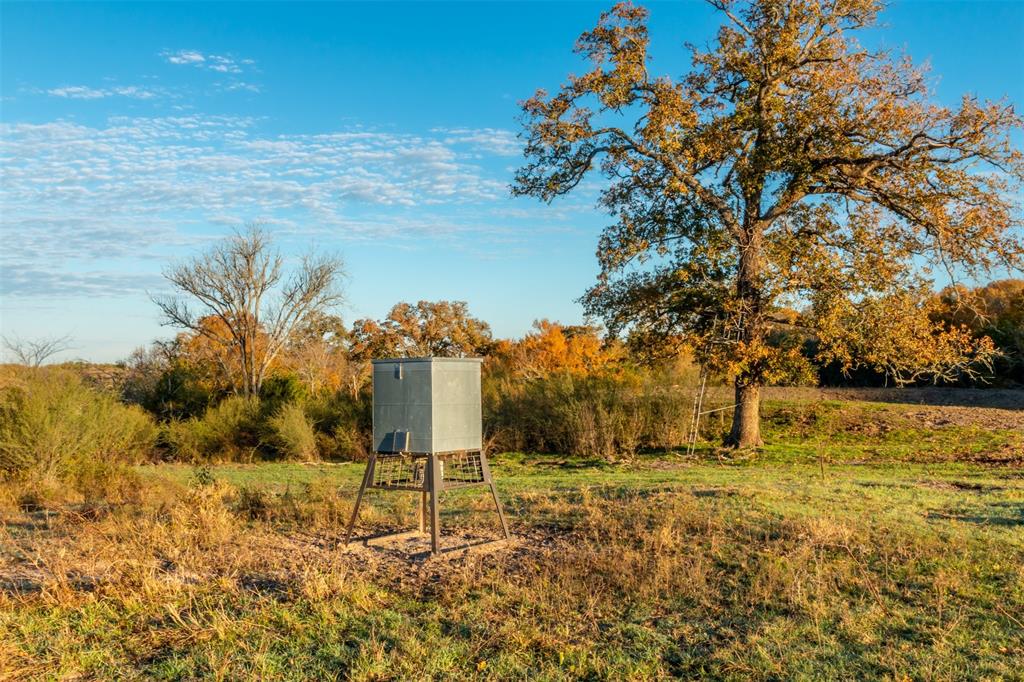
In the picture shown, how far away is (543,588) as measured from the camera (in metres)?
6.65

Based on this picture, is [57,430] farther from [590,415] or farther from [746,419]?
[746,419]

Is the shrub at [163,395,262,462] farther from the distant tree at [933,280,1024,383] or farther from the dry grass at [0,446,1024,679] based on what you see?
the distant tree at [933,280,1024,383]

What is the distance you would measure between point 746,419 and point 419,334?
94.8 feet

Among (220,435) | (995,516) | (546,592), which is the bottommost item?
(546,592)

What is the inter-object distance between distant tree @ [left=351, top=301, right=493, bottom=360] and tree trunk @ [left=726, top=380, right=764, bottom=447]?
27653 mm

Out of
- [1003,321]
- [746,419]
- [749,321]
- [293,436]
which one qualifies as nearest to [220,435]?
[293,436]

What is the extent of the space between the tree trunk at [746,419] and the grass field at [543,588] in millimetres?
7503

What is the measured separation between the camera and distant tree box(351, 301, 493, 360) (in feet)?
150

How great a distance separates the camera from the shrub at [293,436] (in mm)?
21938

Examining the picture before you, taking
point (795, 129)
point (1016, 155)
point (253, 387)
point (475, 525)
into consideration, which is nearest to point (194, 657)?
point (475, 525)

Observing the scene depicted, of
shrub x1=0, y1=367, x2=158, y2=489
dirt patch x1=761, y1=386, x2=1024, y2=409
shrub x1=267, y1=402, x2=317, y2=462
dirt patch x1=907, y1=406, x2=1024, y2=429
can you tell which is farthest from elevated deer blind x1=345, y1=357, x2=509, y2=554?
dirt patch x1=761, y1=386, x2=1024, y2=409

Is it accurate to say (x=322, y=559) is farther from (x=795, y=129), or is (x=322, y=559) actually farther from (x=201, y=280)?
(x=201, y=280)

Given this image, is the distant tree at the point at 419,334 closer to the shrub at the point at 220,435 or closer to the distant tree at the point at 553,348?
the distant tree at the point at 553,348

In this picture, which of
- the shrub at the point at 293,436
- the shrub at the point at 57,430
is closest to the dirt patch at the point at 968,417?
the shrub at the point at 293,436
